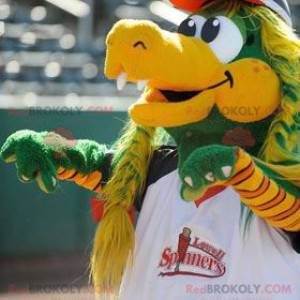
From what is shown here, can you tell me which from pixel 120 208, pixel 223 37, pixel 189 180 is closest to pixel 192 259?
pixel 120 208

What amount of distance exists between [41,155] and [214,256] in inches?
16.1

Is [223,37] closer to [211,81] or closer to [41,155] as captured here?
[211,81]

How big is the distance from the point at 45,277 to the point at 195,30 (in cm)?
211

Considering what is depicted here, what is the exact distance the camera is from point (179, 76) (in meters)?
1.39

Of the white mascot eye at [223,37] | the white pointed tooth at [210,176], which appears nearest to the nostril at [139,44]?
the white mascot eye at [223,37]

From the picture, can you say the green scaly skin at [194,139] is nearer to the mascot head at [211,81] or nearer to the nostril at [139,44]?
the mascot head at [211,81]

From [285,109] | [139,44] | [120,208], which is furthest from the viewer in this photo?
[120,208]

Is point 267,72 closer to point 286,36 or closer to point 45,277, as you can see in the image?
point 286,36

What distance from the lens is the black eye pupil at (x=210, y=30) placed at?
4.88ft

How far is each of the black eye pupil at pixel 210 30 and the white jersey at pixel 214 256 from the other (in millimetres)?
309

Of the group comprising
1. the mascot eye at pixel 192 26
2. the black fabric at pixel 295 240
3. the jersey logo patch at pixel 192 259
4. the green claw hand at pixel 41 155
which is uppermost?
the mascot eye at pixel 192 26

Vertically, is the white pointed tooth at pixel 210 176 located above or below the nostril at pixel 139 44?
below

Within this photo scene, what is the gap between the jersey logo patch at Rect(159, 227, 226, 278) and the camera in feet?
4.89

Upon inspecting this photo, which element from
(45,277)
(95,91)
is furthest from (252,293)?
(95,91)
